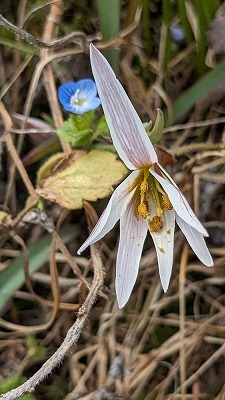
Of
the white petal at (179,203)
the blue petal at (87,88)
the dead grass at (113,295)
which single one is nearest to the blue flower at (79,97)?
the blue petal at (87,88)

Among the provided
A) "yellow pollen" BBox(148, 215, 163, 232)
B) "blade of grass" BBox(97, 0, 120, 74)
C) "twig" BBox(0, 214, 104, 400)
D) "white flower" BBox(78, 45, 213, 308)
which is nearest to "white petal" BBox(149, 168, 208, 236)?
"white flower" BBox(78, 45, 213, 308)

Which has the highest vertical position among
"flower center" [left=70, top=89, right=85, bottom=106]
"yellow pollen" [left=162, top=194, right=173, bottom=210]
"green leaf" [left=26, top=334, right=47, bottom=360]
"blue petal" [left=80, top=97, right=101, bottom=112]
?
"flower center" [left=70, top=89, right=85, bottom=106]

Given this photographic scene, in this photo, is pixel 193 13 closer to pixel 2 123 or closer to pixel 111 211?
pixel 2 123

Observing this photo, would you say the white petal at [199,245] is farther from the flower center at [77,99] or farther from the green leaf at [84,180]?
the flower center at [77,99]

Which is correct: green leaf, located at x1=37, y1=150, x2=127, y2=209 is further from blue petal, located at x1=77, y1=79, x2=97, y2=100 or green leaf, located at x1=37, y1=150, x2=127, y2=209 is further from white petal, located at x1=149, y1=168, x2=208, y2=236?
white petal, located at x1=149, y1=168, x2=208, y2=236

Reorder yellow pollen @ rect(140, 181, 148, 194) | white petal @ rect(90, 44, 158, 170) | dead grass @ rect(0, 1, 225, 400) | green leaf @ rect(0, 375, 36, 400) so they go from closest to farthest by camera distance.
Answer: white petal @ rect(90, 44, 158, 170), yellow pollen @ rect(140, 181, 148, 194), green leaf @ rect(0, 375, 36, 400), dead grass @ rect(0, 1, 225, 400)

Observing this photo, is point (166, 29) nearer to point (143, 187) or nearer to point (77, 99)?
point (77, 99)
